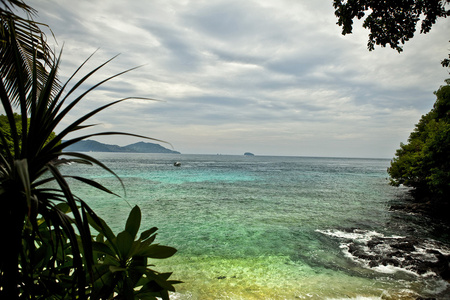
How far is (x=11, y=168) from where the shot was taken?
116 cm

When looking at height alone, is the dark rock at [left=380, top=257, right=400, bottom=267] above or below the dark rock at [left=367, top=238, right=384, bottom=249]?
above

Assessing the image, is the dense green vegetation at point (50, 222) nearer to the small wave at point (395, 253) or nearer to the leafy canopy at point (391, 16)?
the leafy canopy at point (391, 16)

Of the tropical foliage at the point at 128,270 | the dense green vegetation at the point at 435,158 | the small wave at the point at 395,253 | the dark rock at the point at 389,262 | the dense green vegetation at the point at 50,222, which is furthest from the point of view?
the dense green vegetation at the point at 435,158

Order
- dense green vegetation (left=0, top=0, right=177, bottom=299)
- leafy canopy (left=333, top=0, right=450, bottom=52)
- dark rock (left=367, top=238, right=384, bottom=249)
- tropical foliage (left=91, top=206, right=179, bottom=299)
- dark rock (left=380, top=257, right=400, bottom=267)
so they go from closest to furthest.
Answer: dense green vegetation (left=0, top=0, right=177, bottom=299) < tropical foliage (left=91, top=206, right=179, bottom=299) < leafy canopy (left=333, top=0, right=450, bottom=52) < dark rock (left=380, top=257, right=400, bottom=267) < dark rock (left=367, top=238, right=384, bottom=249)

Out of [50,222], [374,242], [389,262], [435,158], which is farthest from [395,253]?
[50,222]

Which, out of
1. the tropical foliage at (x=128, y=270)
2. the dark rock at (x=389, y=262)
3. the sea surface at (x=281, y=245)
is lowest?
the sea surface at (x=281, y=245)

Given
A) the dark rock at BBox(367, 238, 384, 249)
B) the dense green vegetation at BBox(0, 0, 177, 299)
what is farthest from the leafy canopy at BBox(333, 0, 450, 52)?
the dark rock at BBox(367, 238, 384, 249)

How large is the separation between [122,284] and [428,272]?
8.81 metres

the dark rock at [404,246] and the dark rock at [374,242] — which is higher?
the dark rock at [404,246]

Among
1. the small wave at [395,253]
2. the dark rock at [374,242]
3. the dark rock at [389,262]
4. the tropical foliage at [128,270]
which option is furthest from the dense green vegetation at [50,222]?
the dark rock at [374,242]

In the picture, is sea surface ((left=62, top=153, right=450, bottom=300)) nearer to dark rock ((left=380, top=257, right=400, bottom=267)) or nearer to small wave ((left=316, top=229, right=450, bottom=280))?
small wave ((left=316, top=229, right=450, bottom=280))

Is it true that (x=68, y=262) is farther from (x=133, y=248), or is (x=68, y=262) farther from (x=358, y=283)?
(x=358, y=283)

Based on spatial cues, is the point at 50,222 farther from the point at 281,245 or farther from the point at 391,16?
the point at 281,245

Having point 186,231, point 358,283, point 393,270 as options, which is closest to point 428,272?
point 393,270
